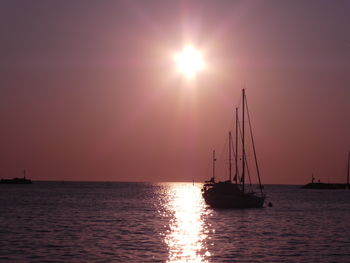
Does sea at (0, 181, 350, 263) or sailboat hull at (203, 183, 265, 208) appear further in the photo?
sailboat hull at (203, 183, 265, 208)

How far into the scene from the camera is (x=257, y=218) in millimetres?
73562

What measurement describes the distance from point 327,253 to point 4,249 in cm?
2167

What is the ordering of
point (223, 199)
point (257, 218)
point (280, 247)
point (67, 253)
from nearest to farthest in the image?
point (67, 253) → point (280, 247) → point (257, 218) → point (223, 199)

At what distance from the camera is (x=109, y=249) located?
1672 inches

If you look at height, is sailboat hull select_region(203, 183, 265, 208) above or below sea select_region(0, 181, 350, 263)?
above

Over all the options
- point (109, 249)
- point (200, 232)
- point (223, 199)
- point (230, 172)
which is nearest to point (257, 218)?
point (223, 199)

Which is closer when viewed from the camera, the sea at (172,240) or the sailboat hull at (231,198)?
the sea at (172,240)

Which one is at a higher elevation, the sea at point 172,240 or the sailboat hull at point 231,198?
the sailboat hull at point 231,198

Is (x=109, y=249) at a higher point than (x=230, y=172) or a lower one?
lower

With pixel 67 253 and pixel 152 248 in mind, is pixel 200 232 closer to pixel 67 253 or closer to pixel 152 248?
pixel 152 248

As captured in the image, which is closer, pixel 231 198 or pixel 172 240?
pixel 172 240

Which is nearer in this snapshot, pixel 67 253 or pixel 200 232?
pixel 67 253

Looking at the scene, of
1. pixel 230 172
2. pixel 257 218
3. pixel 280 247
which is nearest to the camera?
pixel 280 247

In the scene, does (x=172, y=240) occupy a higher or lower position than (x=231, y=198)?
lower
